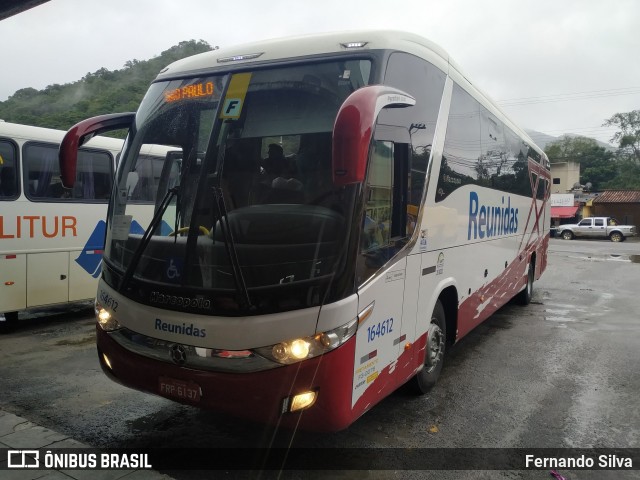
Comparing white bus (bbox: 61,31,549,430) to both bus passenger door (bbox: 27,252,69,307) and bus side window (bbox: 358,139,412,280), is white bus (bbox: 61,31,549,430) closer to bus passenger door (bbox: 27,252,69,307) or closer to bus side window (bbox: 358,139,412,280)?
bus side window (bbox: 358,139,412,280)

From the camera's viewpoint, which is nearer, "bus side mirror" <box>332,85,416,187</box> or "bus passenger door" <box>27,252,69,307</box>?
"bus side mirror" <box>332,85,416,187</box>

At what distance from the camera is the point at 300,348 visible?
122 inches

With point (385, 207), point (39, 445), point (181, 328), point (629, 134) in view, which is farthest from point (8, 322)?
point (629, 134)

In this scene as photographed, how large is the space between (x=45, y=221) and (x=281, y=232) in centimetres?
582

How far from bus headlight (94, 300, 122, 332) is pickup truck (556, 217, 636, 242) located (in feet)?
139

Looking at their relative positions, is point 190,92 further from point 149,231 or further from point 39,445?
point 39,445

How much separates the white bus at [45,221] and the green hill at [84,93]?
11.3m

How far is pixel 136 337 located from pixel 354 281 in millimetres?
1649

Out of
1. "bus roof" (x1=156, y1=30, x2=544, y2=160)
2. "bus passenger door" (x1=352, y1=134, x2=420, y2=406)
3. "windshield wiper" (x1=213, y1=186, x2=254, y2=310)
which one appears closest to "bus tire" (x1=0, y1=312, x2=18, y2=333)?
"bus roof" (x1=156, y1=30, x2=544, y2=160)

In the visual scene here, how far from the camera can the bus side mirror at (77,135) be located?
3.93 metres

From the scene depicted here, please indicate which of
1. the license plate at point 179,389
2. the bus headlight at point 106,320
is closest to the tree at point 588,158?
the bus headlight at point 106,320

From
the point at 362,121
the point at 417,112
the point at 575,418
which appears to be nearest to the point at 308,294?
the point at 362,121

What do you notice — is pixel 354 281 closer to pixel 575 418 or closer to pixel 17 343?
pixel 575 418

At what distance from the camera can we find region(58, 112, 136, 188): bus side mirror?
393 cm
